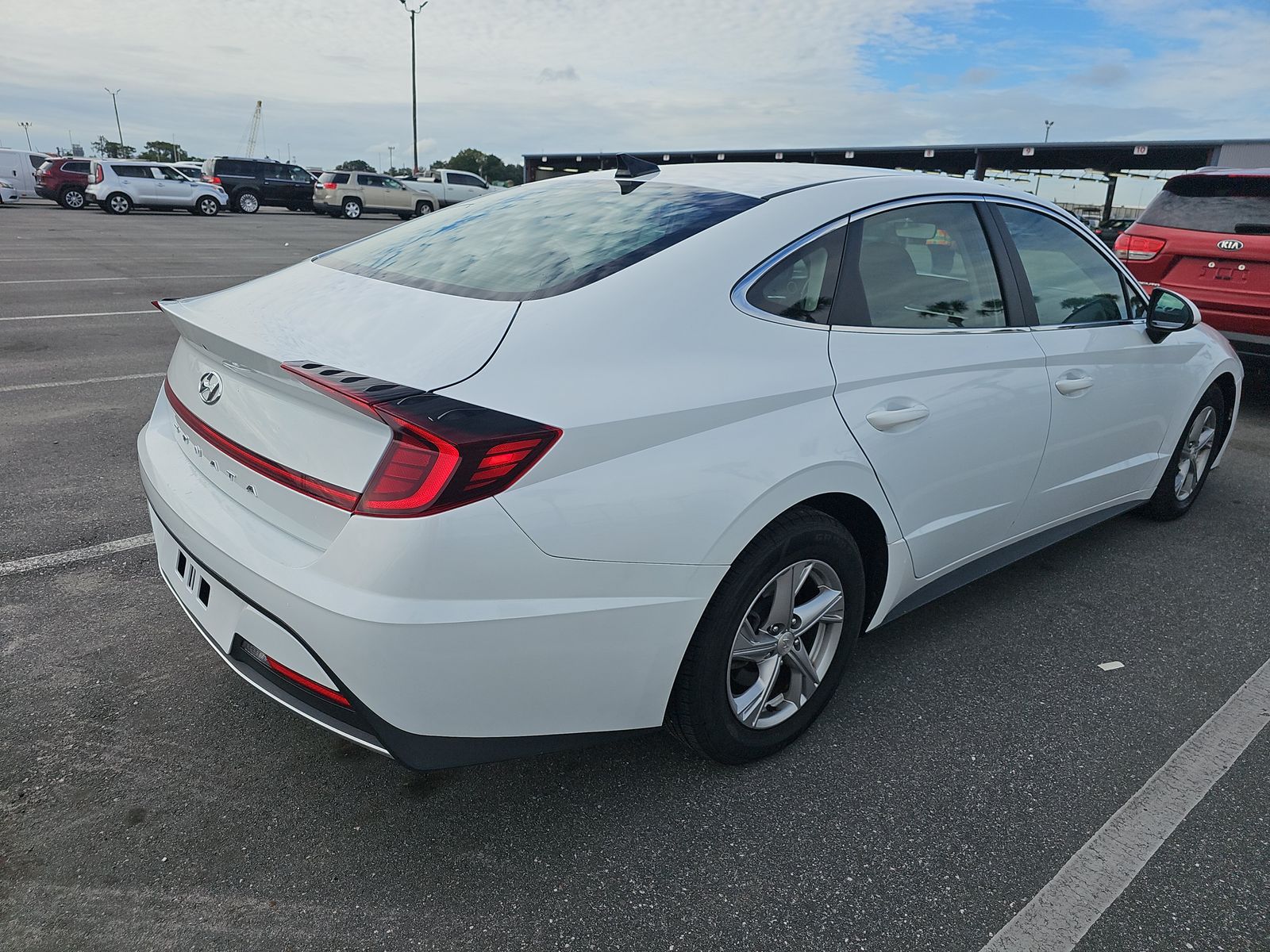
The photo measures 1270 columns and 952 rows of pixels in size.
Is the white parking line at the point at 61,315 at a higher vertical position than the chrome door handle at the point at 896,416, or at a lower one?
lower

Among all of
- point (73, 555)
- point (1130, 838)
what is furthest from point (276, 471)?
point (1130, 838)

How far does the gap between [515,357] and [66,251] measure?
53.6 ft

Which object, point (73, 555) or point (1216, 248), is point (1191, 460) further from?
point (73, 555)

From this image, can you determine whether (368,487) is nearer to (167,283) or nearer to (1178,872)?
(1178,872)

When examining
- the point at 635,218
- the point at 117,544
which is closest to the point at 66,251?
the point at 117,544

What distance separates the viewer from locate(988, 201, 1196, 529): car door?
322 cm

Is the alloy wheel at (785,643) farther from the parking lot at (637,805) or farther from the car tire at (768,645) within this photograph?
the parking lot at (637,805)

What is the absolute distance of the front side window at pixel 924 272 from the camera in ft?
8.61

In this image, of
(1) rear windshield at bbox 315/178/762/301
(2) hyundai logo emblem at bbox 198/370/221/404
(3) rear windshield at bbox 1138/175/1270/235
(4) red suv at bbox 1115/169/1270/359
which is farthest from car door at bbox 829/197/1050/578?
(3) rear windshield at bbox 1138/175/1270/235

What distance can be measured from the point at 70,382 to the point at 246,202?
26889mm

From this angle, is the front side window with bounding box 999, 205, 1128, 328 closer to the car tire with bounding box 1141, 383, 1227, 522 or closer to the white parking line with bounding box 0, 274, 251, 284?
the car tire with bounding box 1141, 383, 1227, 522

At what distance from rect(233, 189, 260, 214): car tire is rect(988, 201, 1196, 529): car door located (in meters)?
31.6

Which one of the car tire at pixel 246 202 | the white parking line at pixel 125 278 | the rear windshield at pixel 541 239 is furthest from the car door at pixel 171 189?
the rear windshield at pixel 541 239

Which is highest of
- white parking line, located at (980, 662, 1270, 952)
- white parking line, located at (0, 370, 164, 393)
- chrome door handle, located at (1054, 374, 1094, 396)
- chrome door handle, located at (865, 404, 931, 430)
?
chrome door handle, located at (865, 404, 931, 430)
